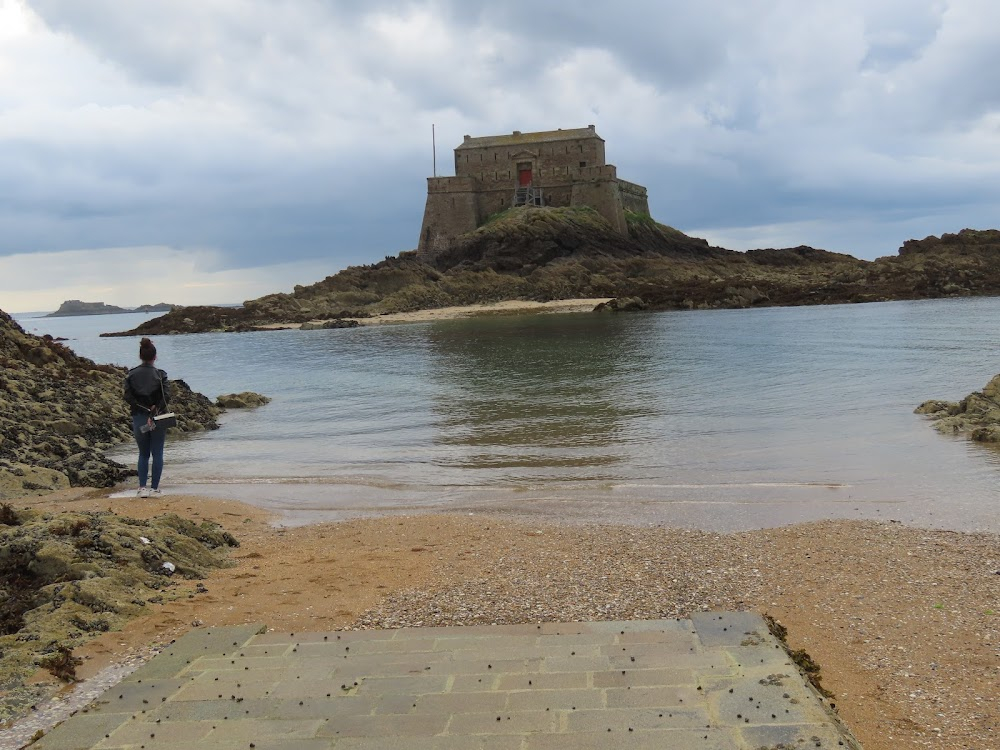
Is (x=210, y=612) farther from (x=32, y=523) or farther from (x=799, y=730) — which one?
(x=799, y=730)

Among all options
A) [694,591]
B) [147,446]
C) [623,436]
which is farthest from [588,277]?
[694,591]

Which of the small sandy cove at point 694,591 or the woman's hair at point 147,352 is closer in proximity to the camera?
the small sandy cove at point 694,591

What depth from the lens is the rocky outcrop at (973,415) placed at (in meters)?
12.4

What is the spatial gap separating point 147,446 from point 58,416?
18.0 ft

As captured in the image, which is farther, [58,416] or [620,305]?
[620,305]

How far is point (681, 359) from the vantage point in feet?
94.5

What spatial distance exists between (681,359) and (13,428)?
22.1 m

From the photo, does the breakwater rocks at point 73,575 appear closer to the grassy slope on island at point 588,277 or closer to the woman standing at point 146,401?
the woman standing at point 146,401

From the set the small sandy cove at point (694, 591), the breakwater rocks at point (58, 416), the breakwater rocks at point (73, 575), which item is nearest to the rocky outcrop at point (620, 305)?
the breakwater rocks at point (58, 416)

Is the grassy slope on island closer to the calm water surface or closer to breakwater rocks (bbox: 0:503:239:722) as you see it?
the calm water surface

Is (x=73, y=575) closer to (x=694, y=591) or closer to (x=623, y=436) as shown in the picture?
(x=694, y=591)

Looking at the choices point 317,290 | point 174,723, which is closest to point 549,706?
point 174,723

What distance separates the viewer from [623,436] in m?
14.2

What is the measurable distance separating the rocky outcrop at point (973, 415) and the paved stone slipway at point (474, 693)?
32.5 ft
